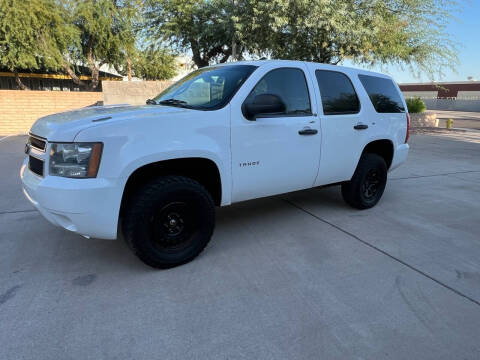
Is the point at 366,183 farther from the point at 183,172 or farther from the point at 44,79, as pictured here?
the point at 44,79

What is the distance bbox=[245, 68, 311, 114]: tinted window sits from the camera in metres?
3.46

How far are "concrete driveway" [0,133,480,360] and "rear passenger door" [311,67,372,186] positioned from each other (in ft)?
2.36

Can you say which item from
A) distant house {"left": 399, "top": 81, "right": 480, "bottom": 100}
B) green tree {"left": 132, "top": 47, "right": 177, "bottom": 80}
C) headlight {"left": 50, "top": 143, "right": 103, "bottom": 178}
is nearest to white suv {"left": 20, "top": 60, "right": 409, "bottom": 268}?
headlight {"left": 50, "top": 143, "right": 103, "bottom": 178}

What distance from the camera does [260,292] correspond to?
2.73 m

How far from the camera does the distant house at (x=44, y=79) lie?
79.8 ft

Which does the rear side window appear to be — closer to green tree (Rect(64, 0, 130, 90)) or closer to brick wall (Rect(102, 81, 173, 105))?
brick wall (Rect(102, 81, 173, 105))

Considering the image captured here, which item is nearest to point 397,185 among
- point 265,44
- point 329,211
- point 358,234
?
point 329,211

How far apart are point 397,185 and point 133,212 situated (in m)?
5.25

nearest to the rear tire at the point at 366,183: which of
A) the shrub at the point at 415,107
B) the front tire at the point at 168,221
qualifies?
the front tire at the point at 168,221

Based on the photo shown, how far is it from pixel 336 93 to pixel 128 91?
35.2 feet

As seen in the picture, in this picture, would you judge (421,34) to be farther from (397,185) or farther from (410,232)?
(410,232)

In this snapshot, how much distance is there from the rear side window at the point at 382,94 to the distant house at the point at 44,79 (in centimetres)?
2331

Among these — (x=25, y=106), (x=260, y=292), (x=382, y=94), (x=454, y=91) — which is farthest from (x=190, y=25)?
(x=454, y=91)

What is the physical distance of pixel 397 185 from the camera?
627 cm
